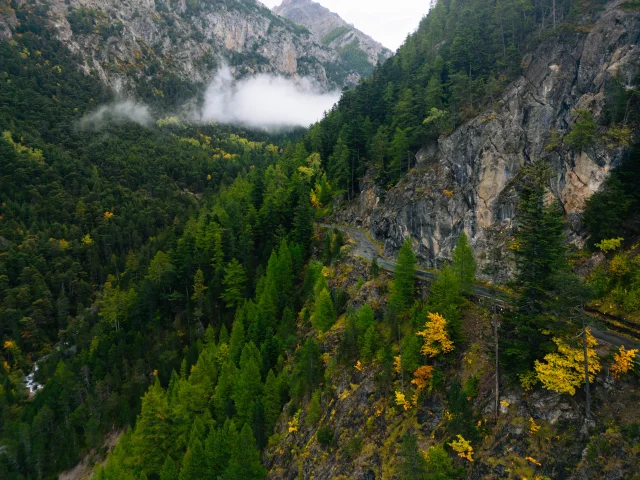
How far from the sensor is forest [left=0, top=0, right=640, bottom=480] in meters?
24.7

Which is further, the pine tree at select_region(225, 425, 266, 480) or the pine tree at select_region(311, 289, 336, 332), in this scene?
the pine tree at select_region(311, 289, 336, 332)

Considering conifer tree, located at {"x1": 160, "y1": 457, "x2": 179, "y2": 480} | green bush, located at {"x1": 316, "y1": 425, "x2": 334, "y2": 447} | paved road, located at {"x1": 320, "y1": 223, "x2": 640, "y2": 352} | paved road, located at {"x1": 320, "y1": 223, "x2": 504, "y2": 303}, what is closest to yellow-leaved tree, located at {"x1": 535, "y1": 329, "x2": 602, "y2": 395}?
paved road, located at {"x1": 320, "y1": 223, "x2": 640, "y2": 352}

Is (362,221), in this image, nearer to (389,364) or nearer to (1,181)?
(389,364)

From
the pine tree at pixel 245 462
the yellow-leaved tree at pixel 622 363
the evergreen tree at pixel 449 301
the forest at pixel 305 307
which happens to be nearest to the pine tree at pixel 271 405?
the forest at pixel 305 307

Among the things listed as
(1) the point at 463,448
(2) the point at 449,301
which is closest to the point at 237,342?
(2) the point at 449,301

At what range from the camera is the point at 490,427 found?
960 inches

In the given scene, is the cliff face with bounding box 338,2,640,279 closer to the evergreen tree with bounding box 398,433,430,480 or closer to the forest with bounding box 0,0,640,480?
the forest with bounding box 0,0,640,480

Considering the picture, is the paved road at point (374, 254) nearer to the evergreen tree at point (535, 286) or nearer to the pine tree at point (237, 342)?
the evergreen tree at point (535, 286)

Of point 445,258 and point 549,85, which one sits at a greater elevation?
point 549,85

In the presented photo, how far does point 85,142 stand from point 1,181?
4604cm

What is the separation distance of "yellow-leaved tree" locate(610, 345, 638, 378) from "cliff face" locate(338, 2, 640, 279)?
17.1 meters

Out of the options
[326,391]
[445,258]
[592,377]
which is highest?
[592,377]

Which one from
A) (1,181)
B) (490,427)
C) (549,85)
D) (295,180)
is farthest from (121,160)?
(490,427)

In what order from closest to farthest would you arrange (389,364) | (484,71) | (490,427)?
1. (490,427)
2. (389,364)
3. (484,71)
